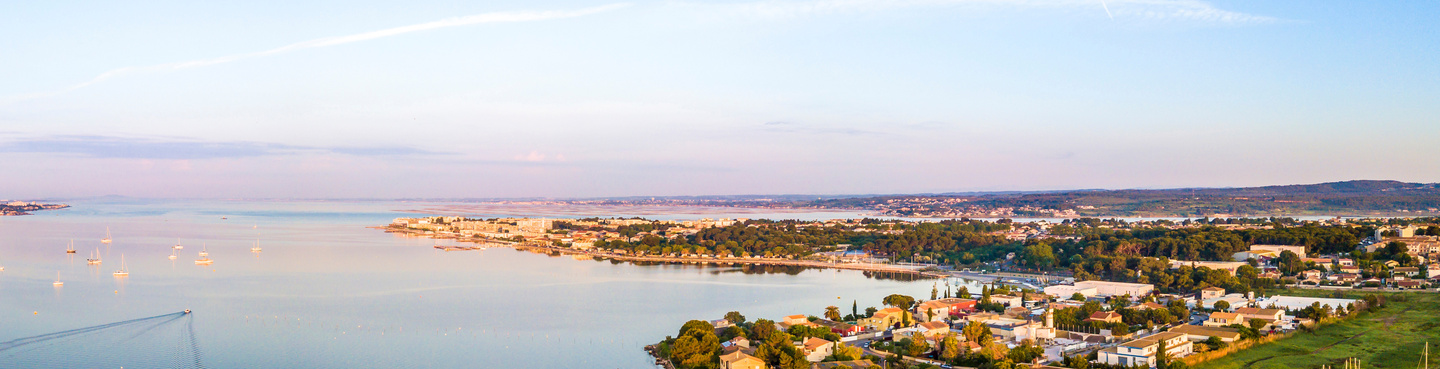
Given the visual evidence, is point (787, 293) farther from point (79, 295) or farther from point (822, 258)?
point (79, 295)

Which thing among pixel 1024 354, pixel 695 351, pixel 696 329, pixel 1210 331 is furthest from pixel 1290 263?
pixel 695 351

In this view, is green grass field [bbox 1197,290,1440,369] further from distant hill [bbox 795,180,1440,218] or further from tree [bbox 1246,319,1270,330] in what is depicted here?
distant hill [bbox 795,180,1440,218]

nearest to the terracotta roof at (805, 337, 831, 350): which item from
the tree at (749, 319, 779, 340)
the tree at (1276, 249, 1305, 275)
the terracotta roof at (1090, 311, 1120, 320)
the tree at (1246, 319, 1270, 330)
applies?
the tree at (749, 319, 779, 340)

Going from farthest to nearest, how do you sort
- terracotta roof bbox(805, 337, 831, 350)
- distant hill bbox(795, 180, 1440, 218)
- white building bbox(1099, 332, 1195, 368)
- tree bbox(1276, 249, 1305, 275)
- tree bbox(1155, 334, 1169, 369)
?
1. distant hill bbox(795, 180, 1440, 218)
2. tree bbox(1276, 249, 1305, 275)
3. terracotta roof bbox(805, 337, 831, 350)
4. white building bbox(1099, 332, 1195, 368)
5. tree bbox(1155, 334, 1169, 369)

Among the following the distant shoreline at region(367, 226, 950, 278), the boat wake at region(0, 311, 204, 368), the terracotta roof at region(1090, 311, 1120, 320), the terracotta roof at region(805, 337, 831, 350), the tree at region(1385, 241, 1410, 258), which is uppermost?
the tree at region(1385, 241, 1410, 258)

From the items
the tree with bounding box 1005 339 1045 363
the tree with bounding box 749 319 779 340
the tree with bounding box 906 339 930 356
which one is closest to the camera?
the tree with bounding box 1005 339 1045 363

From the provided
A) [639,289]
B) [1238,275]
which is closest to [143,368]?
[639,289]

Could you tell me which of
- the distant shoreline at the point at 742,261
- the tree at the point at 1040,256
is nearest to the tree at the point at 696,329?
the distant shoreline at the point at 742,261

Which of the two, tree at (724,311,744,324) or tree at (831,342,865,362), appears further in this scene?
tree at (724,311,744,324)
